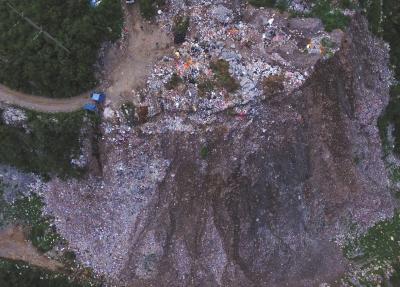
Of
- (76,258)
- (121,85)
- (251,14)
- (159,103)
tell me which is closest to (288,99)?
(251,14)

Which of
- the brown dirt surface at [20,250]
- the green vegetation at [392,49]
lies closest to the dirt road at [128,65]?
the brown dirt surface at [20,250]

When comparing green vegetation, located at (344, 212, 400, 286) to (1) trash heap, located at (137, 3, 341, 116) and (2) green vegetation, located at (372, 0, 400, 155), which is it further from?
(1) trash heap, located at (137, 3, 341, 116)

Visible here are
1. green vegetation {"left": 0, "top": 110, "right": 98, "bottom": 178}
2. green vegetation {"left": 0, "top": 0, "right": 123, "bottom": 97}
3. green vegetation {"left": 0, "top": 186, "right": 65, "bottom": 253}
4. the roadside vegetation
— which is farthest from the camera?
green vegetation {"left": 0, "top": 186, "right": 65, "bottom": 253}

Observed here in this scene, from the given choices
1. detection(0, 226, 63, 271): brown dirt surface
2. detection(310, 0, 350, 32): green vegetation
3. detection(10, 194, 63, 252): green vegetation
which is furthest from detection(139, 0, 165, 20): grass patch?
detection(0, 226, 63, 271): brown dirt surface

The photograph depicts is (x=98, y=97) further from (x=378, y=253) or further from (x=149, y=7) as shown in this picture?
(x=378, y=253)

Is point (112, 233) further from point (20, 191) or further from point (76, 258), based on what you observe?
point (20, 191)

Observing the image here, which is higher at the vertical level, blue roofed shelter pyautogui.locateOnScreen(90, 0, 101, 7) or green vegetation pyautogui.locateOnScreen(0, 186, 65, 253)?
blue roofed shelter pyautogui.locateOnScreen(90, 0, 101, 7)

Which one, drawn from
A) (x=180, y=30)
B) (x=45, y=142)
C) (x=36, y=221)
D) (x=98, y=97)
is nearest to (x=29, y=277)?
(x=36, y=221)

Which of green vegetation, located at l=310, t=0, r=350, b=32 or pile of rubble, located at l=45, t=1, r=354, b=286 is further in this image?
green vegetation, located at l=310, t=0, r=350, b=32
